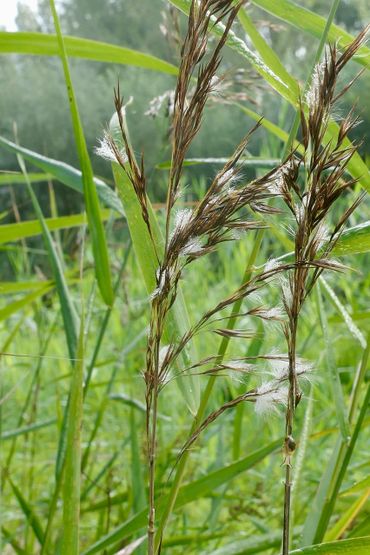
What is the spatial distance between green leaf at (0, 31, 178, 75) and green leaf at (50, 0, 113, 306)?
0.22 ft

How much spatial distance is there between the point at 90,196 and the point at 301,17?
193 millimetres

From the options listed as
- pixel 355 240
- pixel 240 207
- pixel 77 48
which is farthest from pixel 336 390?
pixel 77 48

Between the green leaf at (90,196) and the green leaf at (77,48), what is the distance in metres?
0.07

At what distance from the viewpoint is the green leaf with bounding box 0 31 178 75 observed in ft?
2.16

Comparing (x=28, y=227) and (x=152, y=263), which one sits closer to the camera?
(x=152, y=263)

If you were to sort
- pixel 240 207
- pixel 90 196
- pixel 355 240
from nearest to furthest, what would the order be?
pixel 240 207, pixel 355 240, pixel 90 196

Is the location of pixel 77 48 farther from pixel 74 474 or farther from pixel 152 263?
pixel 74 474

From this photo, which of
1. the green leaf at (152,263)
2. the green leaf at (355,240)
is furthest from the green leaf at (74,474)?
the green leaf at (355,240)

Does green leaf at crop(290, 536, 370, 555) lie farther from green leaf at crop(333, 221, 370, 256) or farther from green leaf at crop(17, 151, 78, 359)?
green leaf at crop(17, 151, 78, 359)

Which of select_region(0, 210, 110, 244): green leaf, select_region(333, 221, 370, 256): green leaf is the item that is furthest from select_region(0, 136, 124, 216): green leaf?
select_region(333, 221, 370, 256): green leaf

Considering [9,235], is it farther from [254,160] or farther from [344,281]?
[344,281]

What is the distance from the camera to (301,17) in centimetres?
58

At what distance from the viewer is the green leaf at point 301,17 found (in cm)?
57

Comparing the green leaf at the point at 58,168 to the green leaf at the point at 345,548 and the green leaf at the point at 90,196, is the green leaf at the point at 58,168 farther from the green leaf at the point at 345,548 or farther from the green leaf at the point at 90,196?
the green leaf at the point at 345,548
